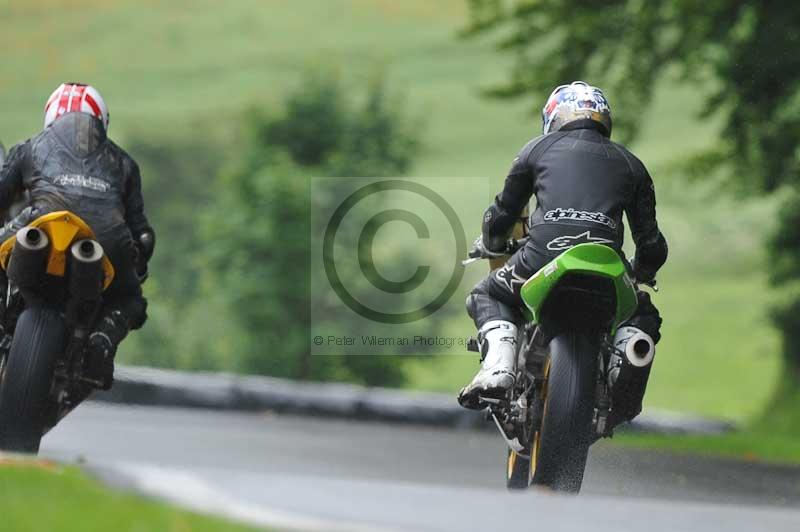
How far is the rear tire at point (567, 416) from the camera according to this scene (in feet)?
21.9

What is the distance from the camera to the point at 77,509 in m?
4.57

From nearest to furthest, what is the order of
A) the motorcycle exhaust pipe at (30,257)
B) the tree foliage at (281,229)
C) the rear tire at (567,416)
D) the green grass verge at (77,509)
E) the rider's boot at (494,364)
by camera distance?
1. the green grass verge at (77,509)
2. the rear tire at (567,416)
3. the rider's boot at (494,364)
4. the motorcycle exhaust pipe at (30,257)
5. the tree foliage at (281,229)

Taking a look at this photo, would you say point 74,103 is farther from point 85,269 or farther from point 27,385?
point 27,385

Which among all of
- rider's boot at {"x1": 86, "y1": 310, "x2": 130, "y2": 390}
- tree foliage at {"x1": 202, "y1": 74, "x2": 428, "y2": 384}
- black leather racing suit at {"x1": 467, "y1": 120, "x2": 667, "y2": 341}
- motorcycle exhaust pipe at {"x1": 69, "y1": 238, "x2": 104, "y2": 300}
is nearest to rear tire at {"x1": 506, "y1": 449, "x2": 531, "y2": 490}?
black leather racing suit at {"x1": 467, "y1": 120, "x2": 667, "y2": 341}

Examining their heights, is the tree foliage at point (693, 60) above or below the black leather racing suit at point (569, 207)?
above

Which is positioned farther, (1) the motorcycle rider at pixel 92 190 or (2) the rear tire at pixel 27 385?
(1) the motorcycle rider at pixel 92 190

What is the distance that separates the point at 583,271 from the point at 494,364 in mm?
755

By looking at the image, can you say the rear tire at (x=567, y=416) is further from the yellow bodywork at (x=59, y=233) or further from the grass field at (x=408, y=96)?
the grass field at (x=408, y=96)

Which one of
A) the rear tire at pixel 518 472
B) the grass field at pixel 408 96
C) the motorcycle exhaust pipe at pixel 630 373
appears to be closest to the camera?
the motorcycle exhaust pipe at pixel 630 373

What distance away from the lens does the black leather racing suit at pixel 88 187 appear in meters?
7.91

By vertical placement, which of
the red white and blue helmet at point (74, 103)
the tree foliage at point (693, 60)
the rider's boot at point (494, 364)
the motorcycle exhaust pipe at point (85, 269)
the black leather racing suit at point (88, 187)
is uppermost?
the tree foliage at point (693, 60)

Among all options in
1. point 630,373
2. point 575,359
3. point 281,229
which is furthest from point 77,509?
point 281,229

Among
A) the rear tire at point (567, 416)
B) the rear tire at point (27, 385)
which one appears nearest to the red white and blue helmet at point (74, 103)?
the rear tire at point (27, 385)

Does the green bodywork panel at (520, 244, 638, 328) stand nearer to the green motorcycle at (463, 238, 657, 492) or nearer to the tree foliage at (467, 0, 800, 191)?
the green motorcycle at (463, 238, 657, 492)
